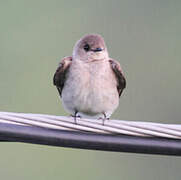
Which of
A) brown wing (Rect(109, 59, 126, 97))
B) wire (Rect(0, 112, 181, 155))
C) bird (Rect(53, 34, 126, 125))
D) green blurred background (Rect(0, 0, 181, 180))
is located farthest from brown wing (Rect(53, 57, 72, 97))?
wire (Rect(0, 112, 181, 155))

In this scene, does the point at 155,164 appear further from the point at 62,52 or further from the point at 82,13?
the point at 82,13

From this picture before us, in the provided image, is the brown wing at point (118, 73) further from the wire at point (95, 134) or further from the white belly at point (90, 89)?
the wire at point (95, 134)

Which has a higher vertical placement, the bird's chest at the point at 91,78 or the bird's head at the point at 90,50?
the bird's head at the point at 90,50

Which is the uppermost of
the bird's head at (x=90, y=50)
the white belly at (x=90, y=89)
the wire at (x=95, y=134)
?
the bird's head at (x=90, y=50)

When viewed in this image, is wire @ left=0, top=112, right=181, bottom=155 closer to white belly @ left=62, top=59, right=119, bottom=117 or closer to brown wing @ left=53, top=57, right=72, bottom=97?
white belly @ left=62, top=59, right=119, bottom=117

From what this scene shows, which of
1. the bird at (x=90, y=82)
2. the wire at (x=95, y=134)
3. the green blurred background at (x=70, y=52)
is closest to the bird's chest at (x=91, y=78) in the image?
the bird at (x=90, y=82)

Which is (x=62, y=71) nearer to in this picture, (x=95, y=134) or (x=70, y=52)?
(x=95, y=134)

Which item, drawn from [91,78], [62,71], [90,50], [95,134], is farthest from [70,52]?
[95,134]
